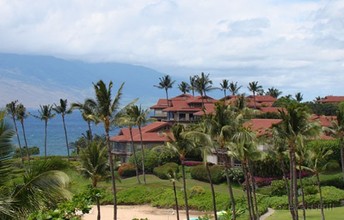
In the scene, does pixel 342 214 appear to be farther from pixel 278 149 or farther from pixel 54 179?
pixel 54 179

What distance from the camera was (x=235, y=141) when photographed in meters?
37.7

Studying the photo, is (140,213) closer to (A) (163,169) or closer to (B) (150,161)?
(A) (163,169)

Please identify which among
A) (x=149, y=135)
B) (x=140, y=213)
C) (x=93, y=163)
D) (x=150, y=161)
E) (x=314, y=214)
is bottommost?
(x=140, y=213)

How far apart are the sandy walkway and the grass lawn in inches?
374

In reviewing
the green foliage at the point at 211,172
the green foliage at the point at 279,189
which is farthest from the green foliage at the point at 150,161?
the green foliage at the point at 279,189

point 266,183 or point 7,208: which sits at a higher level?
point 7,208

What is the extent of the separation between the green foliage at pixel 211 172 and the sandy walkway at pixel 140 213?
977cm

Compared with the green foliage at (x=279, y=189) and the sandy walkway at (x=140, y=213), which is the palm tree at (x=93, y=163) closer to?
the sandy walkway at (x=140, y=213)

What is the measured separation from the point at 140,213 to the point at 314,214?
1984cm

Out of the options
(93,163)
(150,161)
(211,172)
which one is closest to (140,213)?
(211,172)

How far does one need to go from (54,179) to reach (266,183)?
57.9 metres

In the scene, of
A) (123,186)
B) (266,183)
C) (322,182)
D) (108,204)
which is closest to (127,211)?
(108,204)

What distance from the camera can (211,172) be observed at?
6912 centimetres

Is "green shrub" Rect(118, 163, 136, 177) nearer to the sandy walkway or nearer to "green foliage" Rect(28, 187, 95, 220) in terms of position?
the sandy walkway
